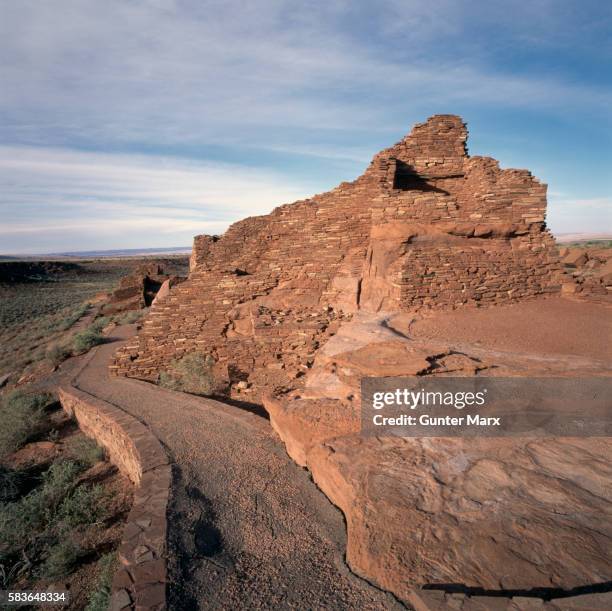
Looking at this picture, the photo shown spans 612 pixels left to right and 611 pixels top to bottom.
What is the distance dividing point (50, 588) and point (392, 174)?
915 centimetres

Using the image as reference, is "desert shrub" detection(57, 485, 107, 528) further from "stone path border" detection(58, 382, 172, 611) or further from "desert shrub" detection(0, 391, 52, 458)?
Answer: "desert shrub" detection(0, 391, 52, 458)

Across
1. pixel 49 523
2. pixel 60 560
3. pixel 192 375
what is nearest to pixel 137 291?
pixel 192 375

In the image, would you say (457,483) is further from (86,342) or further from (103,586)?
(86,342)

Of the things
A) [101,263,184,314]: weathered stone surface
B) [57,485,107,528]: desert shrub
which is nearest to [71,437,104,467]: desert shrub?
[57,485,107,528]: desert shrub

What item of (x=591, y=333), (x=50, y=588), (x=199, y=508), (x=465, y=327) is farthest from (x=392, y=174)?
(x=50, y=588)

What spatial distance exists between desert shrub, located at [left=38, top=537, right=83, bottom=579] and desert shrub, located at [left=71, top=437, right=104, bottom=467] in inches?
80.6

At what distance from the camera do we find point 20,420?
732 cm

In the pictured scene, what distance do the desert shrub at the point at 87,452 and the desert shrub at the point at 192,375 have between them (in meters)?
1.90

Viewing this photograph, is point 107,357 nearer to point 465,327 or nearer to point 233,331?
point 233,331

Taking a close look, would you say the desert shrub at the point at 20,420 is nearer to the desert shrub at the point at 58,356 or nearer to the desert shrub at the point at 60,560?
the desert shrub at the point at 58,356

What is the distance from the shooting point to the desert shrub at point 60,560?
12.8 feet

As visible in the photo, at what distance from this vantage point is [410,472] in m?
3.46

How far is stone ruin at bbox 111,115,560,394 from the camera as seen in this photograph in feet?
24.9

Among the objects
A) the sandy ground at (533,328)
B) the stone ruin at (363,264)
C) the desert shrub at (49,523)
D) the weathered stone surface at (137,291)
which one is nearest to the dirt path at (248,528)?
the desert shrub at (49,523)
